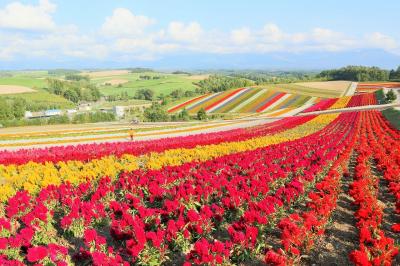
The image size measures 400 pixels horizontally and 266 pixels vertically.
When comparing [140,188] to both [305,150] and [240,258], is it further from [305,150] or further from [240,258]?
[305,150]

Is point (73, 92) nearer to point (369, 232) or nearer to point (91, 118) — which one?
point (91, 118)

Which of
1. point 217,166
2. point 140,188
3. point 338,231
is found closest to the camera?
point 338,231

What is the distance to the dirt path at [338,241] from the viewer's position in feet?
24.2

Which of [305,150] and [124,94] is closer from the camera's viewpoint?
[305,150]

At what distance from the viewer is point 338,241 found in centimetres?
827

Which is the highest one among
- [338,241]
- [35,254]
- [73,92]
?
[35,254]

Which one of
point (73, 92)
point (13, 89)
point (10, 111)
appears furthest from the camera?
point (73, 92)

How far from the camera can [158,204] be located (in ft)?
34.4

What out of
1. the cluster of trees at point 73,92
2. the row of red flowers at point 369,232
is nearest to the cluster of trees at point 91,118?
the row of red flowers at point 369,232

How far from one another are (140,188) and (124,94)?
539 ft

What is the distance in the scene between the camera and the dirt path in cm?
738

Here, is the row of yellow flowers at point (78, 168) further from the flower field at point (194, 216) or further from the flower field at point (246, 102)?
the flower field at point (246, 102)

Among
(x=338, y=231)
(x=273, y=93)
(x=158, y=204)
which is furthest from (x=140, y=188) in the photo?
(x=273, y=93)

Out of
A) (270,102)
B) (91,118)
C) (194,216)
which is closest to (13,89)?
(91,118)
